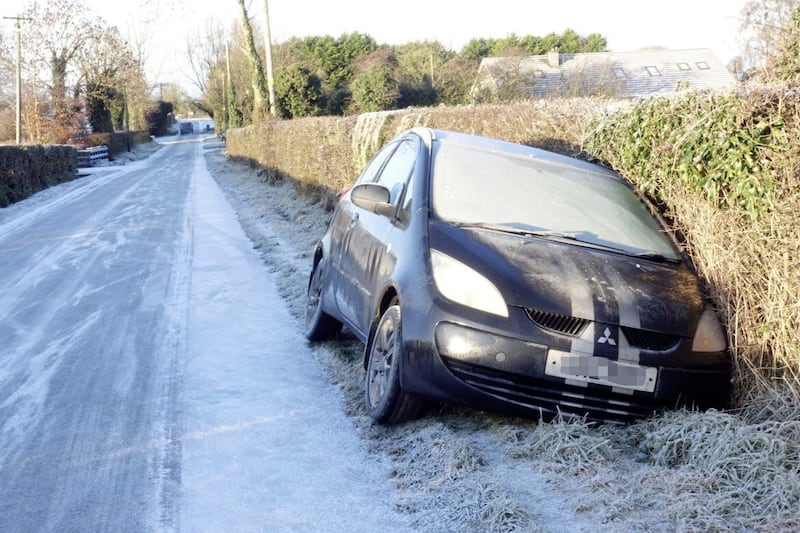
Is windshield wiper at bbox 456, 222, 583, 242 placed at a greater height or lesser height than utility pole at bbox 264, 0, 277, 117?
lesser

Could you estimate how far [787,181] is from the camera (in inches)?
179

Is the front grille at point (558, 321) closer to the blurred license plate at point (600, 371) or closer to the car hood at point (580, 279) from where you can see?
the car hood at point (580, 279)

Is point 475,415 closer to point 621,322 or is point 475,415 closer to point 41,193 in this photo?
point 621,322

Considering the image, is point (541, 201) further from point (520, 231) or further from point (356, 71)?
point (356, 71)

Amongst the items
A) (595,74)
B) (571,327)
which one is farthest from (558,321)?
(595,74)

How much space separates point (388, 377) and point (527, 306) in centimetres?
94

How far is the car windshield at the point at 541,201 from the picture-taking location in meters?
5.26

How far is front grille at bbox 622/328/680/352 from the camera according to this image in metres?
4.50

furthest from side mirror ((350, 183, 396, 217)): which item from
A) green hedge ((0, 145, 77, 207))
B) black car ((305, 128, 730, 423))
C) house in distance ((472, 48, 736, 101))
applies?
green hedge ((0, 145, 77, 207))

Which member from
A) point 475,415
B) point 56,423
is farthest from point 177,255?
point 475,415

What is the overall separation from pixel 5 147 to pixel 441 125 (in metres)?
16.4

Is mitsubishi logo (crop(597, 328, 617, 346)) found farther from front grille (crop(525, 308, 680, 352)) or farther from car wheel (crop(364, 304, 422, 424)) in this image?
car wheel (crop(364, 304, 422, 424))

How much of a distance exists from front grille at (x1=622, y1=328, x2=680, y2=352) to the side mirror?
176cm

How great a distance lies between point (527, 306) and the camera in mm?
4480
